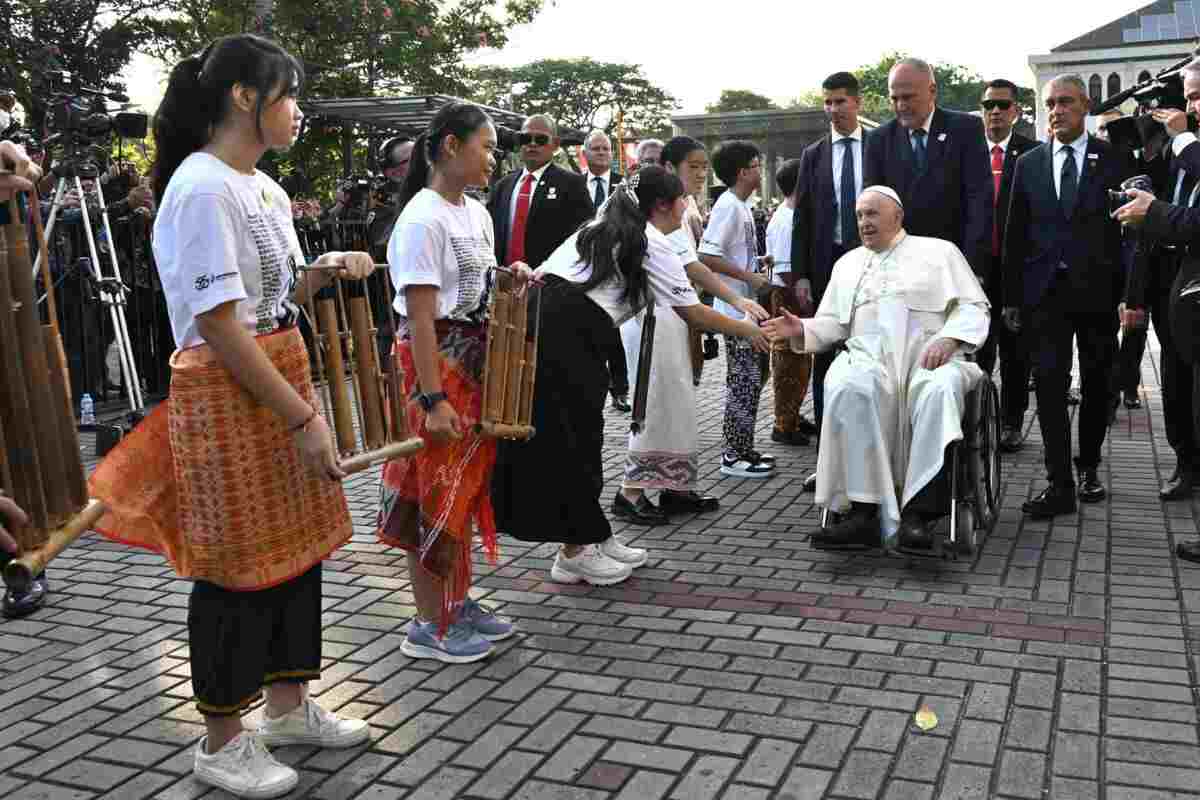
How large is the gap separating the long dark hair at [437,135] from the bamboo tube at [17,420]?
1977 mm

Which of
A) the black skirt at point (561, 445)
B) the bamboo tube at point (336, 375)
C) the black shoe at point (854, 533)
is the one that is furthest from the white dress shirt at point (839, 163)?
the bamboo tube at point (336, 375)

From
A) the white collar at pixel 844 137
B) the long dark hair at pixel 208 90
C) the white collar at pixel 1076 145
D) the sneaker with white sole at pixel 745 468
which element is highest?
the long dark hair at pixel 208 90

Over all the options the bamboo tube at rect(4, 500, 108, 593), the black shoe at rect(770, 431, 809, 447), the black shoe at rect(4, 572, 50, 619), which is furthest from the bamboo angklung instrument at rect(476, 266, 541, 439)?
the black shoe at rect(770, 431, 809, 447)

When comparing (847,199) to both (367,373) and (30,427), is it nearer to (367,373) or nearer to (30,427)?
(367,373)

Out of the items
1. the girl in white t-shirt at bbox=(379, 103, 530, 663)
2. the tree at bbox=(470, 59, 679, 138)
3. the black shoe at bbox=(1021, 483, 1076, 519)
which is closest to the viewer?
the girl in white t-shirt at bbox=(379, 103, 530, 663)

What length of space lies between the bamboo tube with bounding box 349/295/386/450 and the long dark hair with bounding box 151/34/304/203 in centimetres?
56

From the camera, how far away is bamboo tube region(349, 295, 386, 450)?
3.31m

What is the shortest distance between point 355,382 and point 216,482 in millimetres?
474

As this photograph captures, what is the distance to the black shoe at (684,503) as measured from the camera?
6.29 m

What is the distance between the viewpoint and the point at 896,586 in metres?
4.95

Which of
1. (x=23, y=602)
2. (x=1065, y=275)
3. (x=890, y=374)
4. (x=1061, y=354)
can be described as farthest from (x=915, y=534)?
(x=23, y=602)

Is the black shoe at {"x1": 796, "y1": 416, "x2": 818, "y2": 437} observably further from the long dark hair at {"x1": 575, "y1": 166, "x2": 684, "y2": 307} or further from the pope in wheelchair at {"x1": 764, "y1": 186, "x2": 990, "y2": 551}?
the long dark hair at {"x1": 575, "y1": 166, "x2": 684, "y2": 307}

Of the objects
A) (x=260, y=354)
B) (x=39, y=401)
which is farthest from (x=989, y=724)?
(x=39, y=401)

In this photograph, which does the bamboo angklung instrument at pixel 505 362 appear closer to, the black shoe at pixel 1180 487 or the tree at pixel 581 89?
the black shoe at pixel 1180 487
